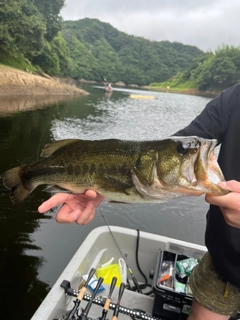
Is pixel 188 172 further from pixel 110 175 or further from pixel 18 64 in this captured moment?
pixel 18 64

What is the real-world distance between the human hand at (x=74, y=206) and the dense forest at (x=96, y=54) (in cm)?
3481

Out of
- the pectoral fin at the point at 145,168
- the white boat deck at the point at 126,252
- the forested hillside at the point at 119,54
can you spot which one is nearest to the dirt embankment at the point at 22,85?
the white boat deck at the point at 126,252

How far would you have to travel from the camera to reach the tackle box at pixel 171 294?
11.6 feet

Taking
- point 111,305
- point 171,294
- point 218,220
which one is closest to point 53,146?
point 218,220

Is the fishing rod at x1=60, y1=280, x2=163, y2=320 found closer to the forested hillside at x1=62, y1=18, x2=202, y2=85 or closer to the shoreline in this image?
the shoreline

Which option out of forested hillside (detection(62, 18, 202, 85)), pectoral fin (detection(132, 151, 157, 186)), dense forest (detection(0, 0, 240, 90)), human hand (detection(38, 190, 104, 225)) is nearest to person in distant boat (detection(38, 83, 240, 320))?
human hand (detection(38, 190, 104, 225))

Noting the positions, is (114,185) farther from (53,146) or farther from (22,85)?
(22,85)

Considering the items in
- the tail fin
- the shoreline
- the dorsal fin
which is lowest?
the shoreline

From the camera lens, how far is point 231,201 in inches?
65.1

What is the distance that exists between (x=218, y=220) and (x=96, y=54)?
502 feet

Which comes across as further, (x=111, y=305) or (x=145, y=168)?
(x=111, y=305)

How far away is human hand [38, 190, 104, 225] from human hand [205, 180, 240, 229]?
1106 mm

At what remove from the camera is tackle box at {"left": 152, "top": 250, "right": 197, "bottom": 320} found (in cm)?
353

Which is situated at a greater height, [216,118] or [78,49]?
[78,49]
